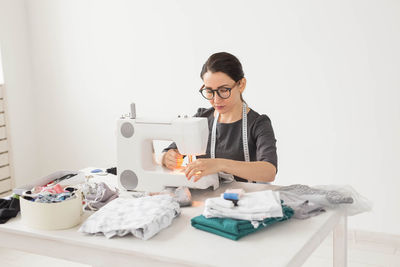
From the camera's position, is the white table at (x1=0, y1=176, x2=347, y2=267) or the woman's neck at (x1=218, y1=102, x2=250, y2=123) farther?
the woman's neck at (x1=218, y1=102, x2=250, y2=123)

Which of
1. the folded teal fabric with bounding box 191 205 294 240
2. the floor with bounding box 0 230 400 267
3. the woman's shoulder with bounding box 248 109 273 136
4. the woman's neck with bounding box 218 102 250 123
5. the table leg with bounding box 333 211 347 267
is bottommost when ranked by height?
the floor with bounding box 0 230 400 267

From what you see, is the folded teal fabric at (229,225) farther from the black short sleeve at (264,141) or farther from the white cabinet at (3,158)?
the white cabinet at (3,158)

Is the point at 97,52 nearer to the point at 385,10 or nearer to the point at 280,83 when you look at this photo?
the point at 280,83

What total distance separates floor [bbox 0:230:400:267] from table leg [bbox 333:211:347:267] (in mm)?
1185

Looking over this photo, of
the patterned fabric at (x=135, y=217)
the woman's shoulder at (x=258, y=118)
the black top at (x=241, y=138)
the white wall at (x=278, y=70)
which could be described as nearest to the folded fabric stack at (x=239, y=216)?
the patterned fabric at (x=135, y=217)

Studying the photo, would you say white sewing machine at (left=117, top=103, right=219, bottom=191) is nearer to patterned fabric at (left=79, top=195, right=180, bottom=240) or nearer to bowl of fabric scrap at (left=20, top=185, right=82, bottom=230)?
patterned fabric at (left=79, top=195, right=180, bottom=240)

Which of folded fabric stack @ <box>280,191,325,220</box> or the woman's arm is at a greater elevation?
the woman's arm

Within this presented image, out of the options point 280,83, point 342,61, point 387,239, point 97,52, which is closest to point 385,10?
point 342,61

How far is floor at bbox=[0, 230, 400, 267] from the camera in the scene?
3162 millimetres

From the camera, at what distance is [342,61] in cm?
335

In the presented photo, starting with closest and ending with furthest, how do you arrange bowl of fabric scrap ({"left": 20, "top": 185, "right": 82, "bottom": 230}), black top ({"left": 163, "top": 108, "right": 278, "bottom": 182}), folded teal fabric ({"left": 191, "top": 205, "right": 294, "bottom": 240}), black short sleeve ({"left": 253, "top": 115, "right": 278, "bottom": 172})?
1. folded teal fabric ({"left": 191, "top": 205, "right": 294, "bottom": 240})
2. bowl of fabric scrap ({"left": 20, "top": 185, "right": 82, "bottom": 230})
3. black short sleeve ({"left": 253, "top": 115, "right": 278, "bottom": 172})
4. black top ({"left": 163, "top": 108, "right": 278, "bottom": 182})

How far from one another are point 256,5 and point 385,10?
859mm

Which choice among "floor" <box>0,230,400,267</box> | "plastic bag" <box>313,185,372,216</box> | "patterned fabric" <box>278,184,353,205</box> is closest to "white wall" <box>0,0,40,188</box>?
"floor" <box>0,230,400,267</box>

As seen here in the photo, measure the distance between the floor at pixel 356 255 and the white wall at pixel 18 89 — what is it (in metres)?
1.16
